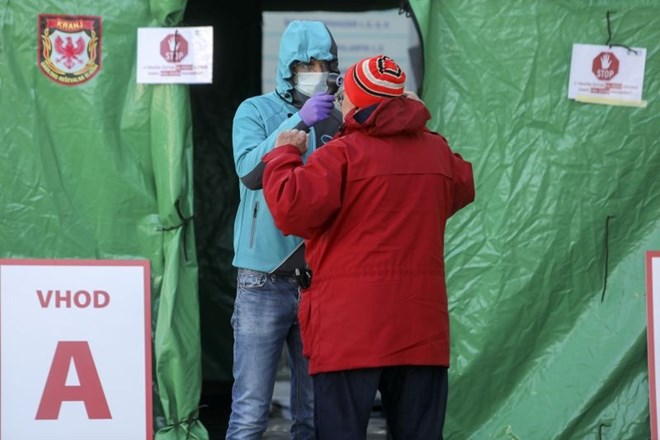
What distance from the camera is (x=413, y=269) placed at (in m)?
3.26

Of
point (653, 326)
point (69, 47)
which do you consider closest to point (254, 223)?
point (69, 47)

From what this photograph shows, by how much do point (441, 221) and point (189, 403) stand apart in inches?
72.7

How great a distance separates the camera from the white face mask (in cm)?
395

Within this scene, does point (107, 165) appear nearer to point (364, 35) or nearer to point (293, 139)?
point (293, 139)

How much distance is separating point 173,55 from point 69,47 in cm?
44

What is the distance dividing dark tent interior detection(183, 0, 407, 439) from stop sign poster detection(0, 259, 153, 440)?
189 centimetres

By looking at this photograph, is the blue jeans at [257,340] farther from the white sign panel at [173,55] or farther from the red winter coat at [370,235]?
the white sign panel at [173,55]

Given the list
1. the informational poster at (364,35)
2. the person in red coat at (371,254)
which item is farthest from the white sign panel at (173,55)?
the informational poster at (364,35)

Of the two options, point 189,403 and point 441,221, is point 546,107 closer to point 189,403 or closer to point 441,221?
point 441,221

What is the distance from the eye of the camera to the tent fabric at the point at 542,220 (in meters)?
4.81

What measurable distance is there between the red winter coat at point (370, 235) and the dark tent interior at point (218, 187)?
312cm

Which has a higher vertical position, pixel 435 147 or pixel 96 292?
pixel 435 147

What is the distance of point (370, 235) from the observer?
3.23m

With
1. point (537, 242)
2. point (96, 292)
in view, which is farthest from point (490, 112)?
point (96, 292)
